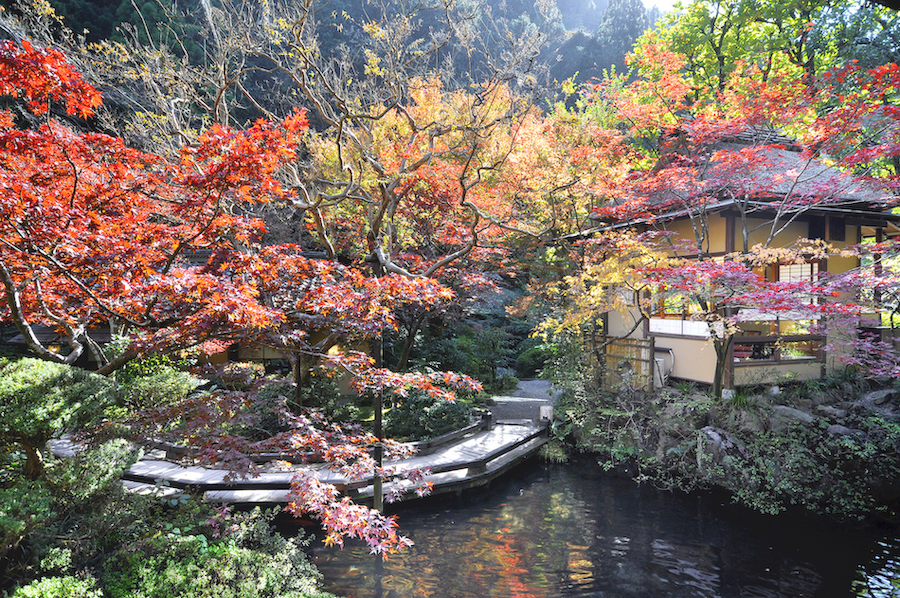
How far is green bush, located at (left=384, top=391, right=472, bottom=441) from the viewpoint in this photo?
1138 cm

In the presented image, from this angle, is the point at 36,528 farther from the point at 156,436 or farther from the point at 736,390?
the point at 736,390

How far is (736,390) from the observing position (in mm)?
10188

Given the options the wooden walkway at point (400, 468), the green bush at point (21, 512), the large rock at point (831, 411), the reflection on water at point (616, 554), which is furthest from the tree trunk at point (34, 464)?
the large rock at point (831, 411)

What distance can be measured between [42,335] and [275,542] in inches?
496

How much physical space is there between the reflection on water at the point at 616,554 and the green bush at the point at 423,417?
8.08ft

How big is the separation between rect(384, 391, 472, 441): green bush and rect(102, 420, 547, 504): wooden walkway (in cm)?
50

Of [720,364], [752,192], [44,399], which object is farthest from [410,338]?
[44,399]

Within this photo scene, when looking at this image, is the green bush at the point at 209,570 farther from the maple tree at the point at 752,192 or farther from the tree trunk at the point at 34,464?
the maple tree at the point at 752,192

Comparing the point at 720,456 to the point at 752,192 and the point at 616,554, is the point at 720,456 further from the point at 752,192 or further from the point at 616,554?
the point at 752,192

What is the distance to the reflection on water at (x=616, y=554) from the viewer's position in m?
6.48

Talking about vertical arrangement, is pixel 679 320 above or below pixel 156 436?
above

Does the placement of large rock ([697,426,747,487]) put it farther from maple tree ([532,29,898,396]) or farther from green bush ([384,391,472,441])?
green bush ([384,391,472,441])

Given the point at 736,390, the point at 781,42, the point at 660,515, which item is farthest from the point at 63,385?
the point at 781,42

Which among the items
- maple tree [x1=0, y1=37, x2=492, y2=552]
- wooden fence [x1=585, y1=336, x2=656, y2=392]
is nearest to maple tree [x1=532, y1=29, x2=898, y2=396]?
wooden fence [x1=585, y1=336, x2=656, y2=392]
